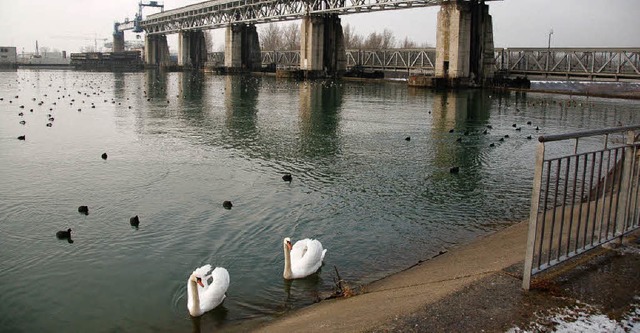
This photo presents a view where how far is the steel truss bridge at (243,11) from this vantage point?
6425 centimetres

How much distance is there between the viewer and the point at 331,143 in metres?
19.5

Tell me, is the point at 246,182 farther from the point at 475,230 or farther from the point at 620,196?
the point at 620,196

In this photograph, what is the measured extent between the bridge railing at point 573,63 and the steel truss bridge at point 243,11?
Answer: 428 inches

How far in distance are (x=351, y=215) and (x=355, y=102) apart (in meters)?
28.1

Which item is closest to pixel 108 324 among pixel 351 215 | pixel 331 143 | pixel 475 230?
pixel 351 215

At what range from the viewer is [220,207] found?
11.0 m

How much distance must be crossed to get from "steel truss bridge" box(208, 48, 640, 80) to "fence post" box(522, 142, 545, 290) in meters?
53.4

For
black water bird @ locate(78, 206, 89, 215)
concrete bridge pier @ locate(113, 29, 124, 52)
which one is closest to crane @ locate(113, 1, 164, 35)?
concrete bridge pier @ locate(113, 29, 124, 52)

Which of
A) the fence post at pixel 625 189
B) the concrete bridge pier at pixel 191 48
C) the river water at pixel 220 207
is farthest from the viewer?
the concrete bridge pier at pixel 191 48

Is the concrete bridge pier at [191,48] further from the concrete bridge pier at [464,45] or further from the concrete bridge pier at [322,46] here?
the concrete bridge pier at [464,45]

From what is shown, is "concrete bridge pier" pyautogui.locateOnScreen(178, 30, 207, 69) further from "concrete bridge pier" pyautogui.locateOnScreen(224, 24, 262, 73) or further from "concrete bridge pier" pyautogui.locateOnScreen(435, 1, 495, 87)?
"concrete bridge pier" pyautogui.locateOnScreen(435, 1, 495, 87)

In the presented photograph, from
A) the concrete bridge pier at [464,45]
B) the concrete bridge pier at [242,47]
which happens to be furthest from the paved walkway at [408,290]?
the concrete bridge pier at [242,47]

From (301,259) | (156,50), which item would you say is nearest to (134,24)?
(156,50)

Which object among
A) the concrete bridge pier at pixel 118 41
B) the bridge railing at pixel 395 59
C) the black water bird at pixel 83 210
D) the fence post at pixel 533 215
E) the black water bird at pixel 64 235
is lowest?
the black water bird at pixel 64 235
